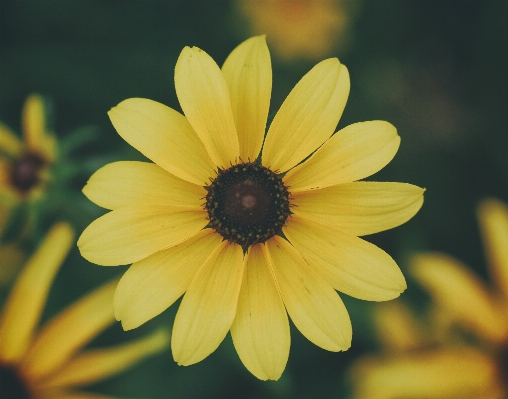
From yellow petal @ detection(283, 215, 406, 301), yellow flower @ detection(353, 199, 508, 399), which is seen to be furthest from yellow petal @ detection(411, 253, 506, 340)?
yellow petal @ detection(283, 215, 406, 301)

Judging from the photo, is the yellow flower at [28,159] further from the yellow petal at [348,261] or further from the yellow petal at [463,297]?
the yellow petal at [463,297]

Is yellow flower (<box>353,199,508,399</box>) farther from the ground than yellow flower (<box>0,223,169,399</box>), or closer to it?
closer to it

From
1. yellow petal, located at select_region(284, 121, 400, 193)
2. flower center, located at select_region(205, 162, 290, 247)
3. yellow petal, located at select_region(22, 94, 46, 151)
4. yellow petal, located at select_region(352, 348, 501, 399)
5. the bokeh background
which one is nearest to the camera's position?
yellow petal, located at select_region(284, 121, 400, 193)

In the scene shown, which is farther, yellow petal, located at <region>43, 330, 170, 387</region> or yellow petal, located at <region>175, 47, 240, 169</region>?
yellow petal, located at <region>43, 330, 170, 387</region>

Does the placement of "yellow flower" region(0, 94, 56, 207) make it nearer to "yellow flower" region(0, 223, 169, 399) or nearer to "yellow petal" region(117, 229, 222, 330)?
"yellow flower" region(0, 223, 169, 399)

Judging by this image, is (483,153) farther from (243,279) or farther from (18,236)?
(18,236)

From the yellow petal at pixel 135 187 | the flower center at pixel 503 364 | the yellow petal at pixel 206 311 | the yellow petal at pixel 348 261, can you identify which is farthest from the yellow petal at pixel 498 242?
the yellow petal at pixel 135 187

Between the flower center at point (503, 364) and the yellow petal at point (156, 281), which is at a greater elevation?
the yellow petal at point (156, 281)

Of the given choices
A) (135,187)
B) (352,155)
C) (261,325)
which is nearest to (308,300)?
(261,325)
